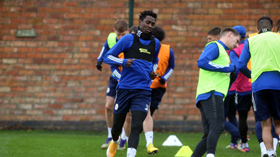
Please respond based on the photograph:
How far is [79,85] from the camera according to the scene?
31.3 ft

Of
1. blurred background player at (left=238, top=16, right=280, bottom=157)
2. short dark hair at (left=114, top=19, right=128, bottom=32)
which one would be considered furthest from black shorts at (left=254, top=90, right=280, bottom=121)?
short dark hair at (left=114, top=19, right=128, bottom=32)

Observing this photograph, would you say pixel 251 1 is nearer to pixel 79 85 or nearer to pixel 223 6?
pixel 223 6

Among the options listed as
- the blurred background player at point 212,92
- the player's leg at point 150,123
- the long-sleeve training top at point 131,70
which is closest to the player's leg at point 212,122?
the blurred background player at point 212,92

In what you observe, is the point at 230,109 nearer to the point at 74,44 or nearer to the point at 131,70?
the point at 131,70

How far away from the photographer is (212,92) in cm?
405

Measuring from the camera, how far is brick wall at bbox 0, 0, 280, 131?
31.3 ft

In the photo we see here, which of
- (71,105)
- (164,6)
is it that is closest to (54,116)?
(71,105)

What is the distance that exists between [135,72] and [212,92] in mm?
1047

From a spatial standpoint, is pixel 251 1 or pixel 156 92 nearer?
pixel 156 92

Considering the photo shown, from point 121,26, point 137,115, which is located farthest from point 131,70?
point 121,26

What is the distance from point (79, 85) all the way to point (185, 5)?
371 cm

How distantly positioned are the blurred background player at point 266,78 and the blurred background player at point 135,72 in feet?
4.41

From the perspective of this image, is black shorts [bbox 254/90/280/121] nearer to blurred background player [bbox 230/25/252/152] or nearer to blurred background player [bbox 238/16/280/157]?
blurred background player [bbox 238/16/280/157]

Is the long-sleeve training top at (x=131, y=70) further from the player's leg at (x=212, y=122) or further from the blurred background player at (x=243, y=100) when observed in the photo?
the blurred background player at (x=243, y=100)
